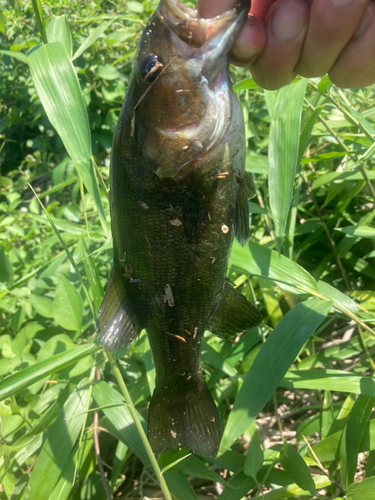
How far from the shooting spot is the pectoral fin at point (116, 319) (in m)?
1.18

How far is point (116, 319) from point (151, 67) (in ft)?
2.82

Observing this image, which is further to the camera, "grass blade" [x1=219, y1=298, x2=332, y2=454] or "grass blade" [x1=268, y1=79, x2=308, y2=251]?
"grass blade" [x1=268, y1=79, x2=308, y2=251]

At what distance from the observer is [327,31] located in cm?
116

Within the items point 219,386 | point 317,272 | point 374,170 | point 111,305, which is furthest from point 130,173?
point 317,272

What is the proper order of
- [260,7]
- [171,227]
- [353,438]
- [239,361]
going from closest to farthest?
[171,227] → [260,7] → [353,438] → [239,361]

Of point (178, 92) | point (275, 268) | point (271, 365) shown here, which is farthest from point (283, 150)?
point (271, 365)

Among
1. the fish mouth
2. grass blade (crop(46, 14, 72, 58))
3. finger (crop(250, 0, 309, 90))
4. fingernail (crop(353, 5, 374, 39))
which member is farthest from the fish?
grass blade (crop(46, 14, 72, 58))

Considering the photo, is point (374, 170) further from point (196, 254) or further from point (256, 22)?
point (196, 254)

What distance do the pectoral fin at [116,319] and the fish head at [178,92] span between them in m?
0.46

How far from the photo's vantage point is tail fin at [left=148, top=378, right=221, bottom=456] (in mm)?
1359

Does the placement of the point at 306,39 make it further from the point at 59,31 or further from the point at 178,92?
the point at 59,31

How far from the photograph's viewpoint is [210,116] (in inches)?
43.6

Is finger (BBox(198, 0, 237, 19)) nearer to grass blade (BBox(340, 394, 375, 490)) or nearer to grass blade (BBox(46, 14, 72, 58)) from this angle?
grass blade (BBox(46, 14, 72, 58))

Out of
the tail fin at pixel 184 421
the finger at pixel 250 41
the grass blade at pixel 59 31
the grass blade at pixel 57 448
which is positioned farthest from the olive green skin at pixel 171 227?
the grass blade at pixel 59 31
